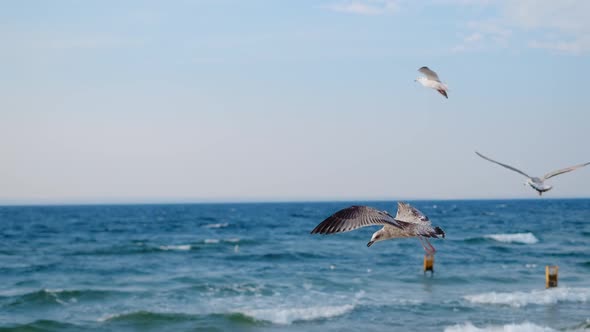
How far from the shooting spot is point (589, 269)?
115ft

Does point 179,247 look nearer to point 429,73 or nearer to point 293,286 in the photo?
point 293,286

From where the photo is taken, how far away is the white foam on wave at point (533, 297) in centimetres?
2512

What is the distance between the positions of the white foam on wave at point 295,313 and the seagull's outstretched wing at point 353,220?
50.5 ft

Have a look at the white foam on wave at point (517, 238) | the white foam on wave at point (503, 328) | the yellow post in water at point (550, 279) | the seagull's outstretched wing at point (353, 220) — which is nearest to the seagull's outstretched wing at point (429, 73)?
the seagull's outstretched wing at point (353, 220)

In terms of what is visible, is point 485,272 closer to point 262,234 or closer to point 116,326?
point 116,326

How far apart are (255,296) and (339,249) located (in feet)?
56.8

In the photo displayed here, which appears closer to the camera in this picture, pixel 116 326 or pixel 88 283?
pixel 116 326

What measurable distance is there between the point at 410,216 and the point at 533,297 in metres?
19.5

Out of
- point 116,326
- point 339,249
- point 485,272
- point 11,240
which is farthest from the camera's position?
point 11,240

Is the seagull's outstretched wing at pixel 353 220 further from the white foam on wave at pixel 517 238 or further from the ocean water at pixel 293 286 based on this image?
the white foam on wave at pixel 517 238

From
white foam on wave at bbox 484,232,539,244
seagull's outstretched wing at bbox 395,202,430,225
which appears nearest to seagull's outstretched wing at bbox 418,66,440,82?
seagull's outstretched wing at bbox 395,202,430,225

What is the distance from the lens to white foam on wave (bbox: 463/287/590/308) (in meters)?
25.1

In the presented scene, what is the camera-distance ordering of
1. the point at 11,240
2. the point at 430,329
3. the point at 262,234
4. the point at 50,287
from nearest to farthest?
the point at 430,329
the point at 50,287
the point at 11,240
the point at 262,234

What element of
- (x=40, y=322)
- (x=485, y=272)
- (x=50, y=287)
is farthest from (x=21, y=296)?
(x=485, y=272)
